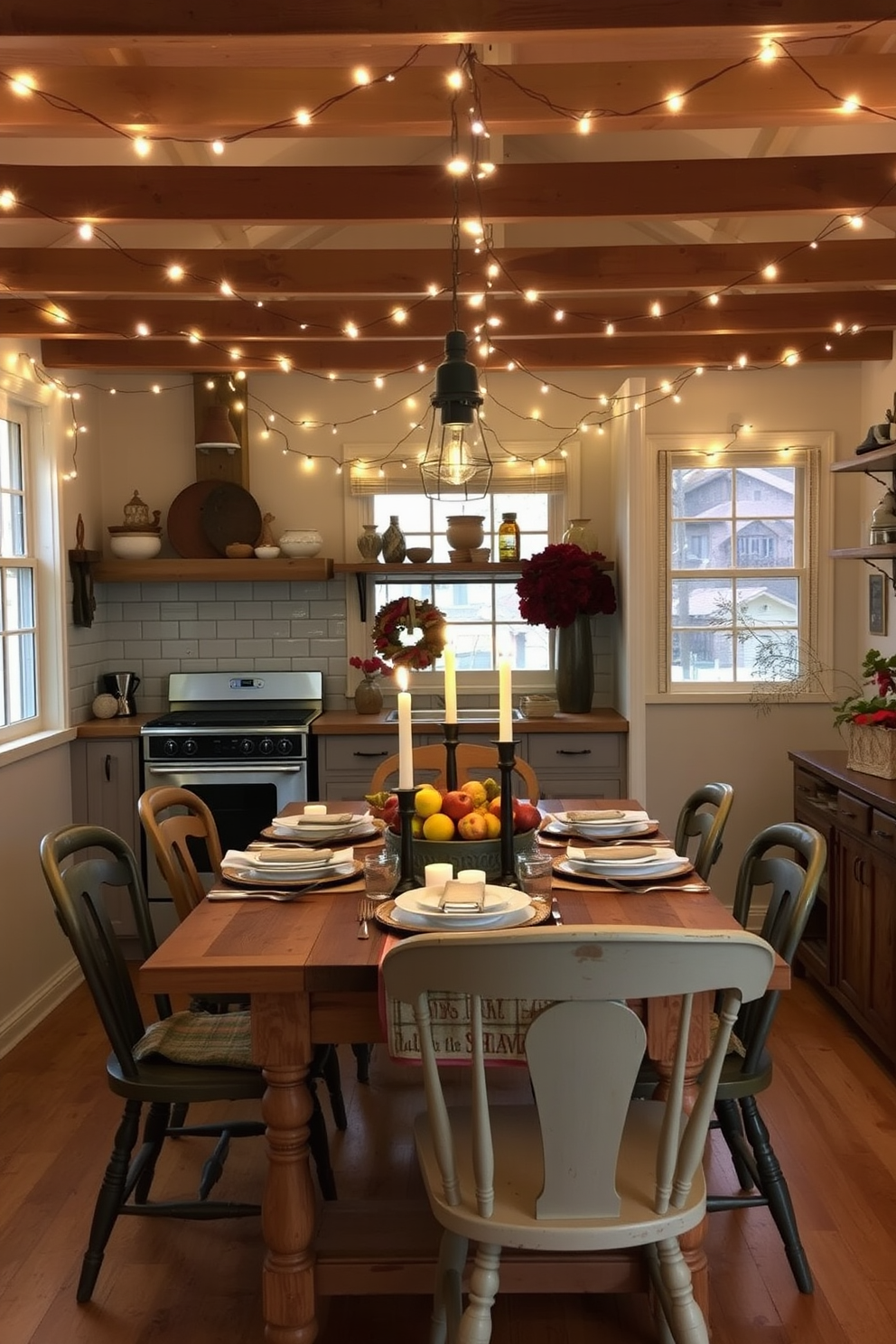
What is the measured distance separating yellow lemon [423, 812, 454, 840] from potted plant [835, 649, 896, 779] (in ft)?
6.73

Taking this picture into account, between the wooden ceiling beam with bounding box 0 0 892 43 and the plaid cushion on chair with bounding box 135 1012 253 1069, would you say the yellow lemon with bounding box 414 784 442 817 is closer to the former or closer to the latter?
the plaid cushion on chair with bounding box 135 1012 253 1069

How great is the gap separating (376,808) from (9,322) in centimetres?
246

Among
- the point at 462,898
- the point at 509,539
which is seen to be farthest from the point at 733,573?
the point at 462,898

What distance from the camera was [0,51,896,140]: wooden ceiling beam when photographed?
9.23ft

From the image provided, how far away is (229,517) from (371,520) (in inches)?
26.2

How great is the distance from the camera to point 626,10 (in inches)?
88.9

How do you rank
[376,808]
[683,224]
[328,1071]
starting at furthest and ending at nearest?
[683,224] → [328,1071] → [376,808]

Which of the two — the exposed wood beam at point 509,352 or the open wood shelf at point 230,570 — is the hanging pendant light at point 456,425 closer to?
the exposed wood beam at point 509,352

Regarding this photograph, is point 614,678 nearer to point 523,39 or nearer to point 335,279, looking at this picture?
point 335,279

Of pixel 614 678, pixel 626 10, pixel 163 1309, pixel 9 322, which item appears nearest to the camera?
pixel 626 10

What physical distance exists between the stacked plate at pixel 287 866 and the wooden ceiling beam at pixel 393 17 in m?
1.77

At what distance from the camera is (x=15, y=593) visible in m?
4.87

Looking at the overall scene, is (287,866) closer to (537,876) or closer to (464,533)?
(537,876)

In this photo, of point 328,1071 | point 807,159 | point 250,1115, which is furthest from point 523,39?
point 250,1115
